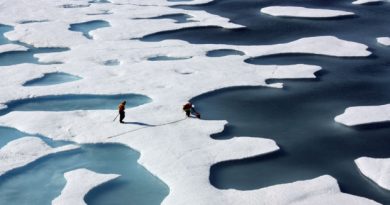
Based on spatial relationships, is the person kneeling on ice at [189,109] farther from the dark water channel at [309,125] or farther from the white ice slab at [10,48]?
the white ice slab at [10,48]

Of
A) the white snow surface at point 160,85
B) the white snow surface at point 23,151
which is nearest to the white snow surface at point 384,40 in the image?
the white snow surface at point 160,85

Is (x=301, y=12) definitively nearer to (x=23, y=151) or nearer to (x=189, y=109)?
(x=189, y=109)

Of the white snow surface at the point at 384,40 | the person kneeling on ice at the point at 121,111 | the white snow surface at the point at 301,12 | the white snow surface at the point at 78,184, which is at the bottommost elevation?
the white snow surface at the point at 78,184

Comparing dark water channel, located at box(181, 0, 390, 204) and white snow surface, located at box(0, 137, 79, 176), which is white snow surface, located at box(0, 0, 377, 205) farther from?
white snow surface, located at box(0, 137, 79, 176)

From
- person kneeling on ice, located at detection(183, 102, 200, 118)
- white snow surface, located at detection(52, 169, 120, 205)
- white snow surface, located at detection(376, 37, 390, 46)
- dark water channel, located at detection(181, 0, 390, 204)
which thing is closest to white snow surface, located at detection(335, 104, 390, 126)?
dark water channel, located at detection(181, 0, 390, 204)

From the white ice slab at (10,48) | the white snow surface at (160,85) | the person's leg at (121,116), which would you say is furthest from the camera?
the white ice slab at (10,48)

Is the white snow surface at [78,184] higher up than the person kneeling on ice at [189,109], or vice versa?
the person kneeling on ice at [189,109]
